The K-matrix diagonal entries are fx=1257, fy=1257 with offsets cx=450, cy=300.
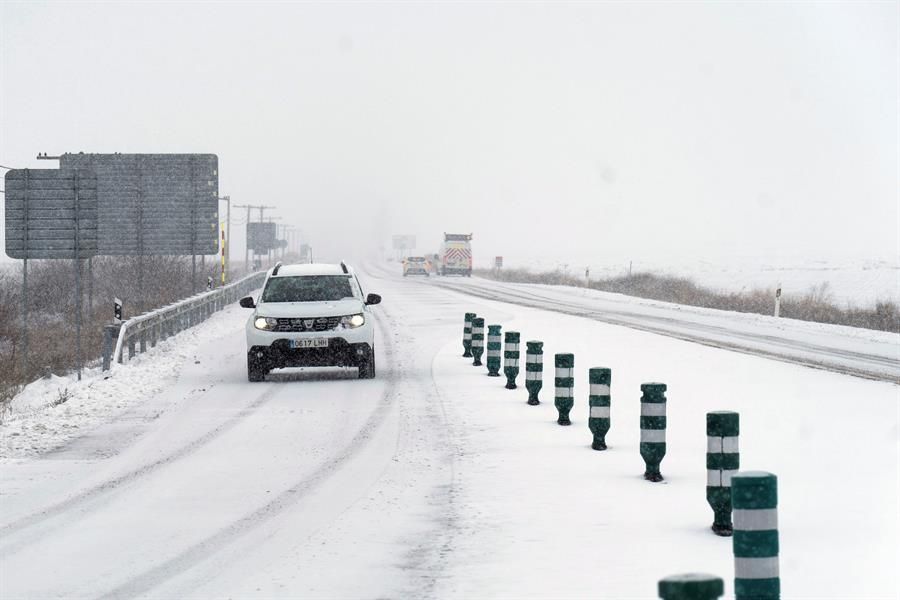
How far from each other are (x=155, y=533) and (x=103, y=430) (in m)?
6.33

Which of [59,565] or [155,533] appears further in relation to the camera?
[155,533]

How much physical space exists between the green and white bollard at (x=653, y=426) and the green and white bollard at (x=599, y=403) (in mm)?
1387

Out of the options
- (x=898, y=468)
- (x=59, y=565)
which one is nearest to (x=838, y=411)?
(x=898, y=468)

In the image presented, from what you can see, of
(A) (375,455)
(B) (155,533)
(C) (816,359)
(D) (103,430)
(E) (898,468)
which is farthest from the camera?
(C) (816,359)

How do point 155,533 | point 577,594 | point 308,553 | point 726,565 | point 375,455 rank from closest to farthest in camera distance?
point 577,594, point 726,565, point 308,553, point 155,533, point 375,455

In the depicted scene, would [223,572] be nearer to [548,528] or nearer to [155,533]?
[155,533]

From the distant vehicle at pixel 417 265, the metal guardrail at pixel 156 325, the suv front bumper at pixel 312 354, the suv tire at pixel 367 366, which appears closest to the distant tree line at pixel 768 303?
the metal guardrail at pixel 156 325

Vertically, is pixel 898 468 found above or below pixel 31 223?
below

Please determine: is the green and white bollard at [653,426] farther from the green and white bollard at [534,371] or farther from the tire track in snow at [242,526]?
the green and white bollard at [534,371]

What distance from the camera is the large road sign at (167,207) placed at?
5375 centimetres

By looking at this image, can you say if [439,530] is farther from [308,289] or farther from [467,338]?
[467,338]

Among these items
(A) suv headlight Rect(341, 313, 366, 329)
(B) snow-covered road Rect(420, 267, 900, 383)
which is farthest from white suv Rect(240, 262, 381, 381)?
(B) snow-covered road Rect(420, 267, 900, 383)

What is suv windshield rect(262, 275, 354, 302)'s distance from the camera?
20.5 m

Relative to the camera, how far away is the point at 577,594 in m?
6.86
